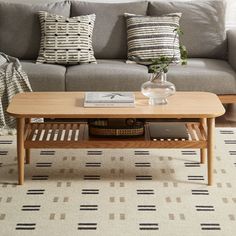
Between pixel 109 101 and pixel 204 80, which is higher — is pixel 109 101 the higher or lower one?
the higher one

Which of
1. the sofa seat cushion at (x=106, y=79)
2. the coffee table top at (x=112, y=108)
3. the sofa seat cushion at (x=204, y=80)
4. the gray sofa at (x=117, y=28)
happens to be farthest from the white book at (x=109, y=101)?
the gray sofa at (x=117, y=28)

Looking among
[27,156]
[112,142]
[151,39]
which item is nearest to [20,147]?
[27,156]

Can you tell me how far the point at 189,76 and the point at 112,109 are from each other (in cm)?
120

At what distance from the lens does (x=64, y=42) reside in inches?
199

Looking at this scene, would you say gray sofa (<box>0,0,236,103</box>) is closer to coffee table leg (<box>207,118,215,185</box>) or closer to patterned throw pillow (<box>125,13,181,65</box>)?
patterned throw pillow (<box>125,13,181,65</box>)

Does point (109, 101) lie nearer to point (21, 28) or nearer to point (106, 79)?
point (106, 79)

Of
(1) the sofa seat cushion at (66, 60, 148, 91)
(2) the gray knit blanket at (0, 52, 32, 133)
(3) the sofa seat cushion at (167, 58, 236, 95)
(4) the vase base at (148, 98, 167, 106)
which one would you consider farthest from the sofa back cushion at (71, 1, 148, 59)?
(4) the vase base at (148, 98, 167, 106)

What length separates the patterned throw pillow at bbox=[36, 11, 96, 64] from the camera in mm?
5035

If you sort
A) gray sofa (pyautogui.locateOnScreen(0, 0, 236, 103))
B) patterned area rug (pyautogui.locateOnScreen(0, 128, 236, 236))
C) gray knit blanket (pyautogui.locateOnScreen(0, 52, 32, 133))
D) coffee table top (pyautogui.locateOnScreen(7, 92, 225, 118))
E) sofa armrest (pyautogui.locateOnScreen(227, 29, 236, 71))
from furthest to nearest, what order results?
gray sofa (pyautogui.locateOnScreen(0, 0, 236, 103)) < sofa armrest (pyautogui.locateOnScreen(227, 29, 236, 71)) < gray knit blanket (pyautogui.locateOnScreen(0, 52, 32, 133)) < coffee table top (pyautogui.locateOnScreen(7, 92, 225, 118)) < patterned area rug (pyautogui.locateOnScreen(0, 128, 236, 236))

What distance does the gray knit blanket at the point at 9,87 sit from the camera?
4.66m

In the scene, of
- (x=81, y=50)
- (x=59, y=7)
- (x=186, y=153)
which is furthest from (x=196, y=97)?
(x=59, y=7)

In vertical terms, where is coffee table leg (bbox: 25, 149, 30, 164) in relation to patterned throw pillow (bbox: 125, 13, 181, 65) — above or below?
below

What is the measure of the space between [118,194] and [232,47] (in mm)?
2010

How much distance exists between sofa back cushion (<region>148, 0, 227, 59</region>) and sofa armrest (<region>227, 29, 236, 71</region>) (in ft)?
0.29
